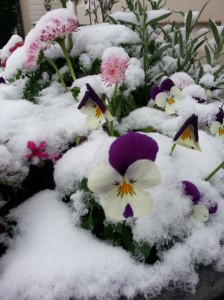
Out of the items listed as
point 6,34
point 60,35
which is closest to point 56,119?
point 60,35

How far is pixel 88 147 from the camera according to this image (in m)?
1.04

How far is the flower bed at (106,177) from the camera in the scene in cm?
72

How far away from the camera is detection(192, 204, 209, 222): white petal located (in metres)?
0.81

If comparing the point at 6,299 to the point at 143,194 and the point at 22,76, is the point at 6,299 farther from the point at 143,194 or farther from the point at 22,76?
the point at 22,76

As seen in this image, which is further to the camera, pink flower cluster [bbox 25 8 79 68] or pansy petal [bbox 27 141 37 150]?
pink flower cluster [bbox 25 8 79 68]

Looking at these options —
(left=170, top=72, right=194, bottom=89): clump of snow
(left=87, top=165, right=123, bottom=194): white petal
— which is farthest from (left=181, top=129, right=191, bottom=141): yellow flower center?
(left=170, top=72, right=194, bottom=89): clump of snow

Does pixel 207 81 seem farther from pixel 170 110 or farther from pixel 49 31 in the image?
pixel 49 31

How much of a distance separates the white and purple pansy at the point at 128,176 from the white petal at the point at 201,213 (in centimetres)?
22

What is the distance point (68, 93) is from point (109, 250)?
0.80m

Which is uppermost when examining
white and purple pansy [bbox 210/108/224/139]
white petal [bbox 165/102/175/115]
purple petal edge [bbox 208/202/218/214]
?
white petal [bbox 165/102/175/115]

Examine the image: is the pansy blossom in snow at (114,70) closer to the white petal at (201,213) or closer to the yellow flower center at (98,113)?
the yellow flower center at (98,113)

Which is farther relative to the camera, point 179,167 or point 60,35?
point 60,35

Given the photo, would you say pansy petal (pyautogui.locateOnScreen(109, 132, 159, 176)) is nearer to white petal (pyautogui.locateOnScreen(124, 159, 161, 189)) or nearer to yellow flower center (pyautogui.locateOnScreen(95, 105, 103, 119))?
white petal (pyautogui.locateOnScreen(124, 159, 161, 189))

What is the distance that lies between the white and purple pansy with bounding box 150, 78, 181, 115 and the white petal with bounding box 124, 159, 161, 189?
586mm
